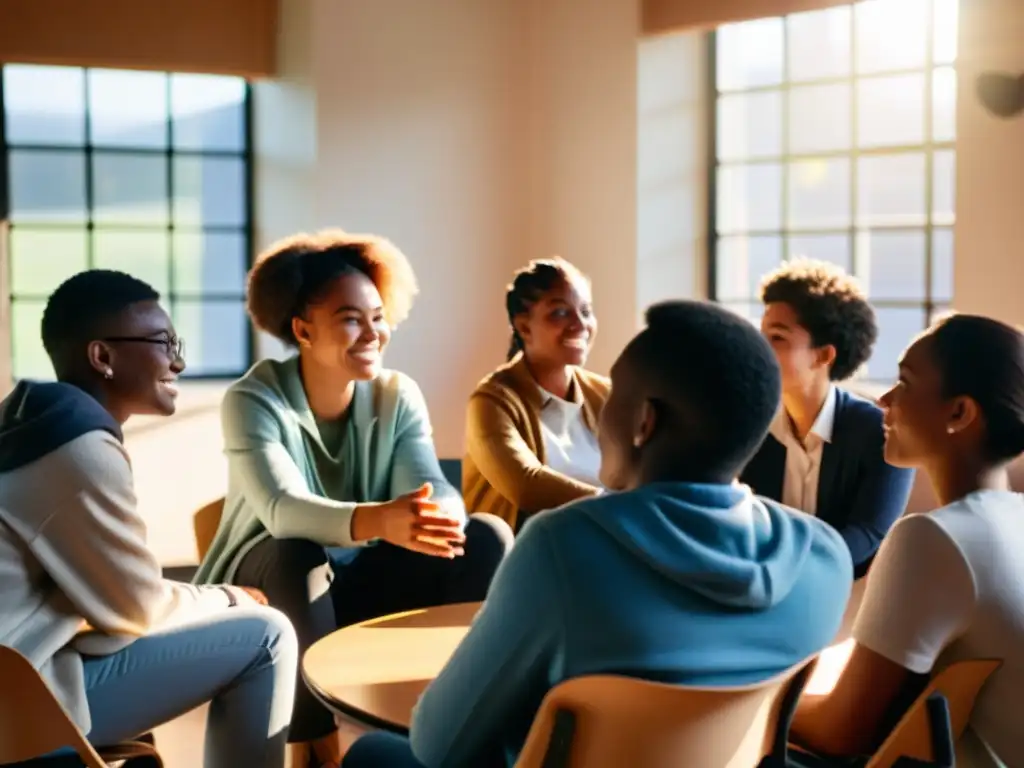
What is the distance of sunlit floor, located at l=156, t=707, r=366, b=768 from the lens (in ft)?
11.0

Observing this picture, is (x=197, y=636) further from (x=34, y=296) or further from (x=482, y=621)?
(x=34, y=296)

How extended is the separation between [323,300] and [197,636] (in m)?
1.13

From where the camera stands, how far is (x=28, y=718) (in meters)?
1.79

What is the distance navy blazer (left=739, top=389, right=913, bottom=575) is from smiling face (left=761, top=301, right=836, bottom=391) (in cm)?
9

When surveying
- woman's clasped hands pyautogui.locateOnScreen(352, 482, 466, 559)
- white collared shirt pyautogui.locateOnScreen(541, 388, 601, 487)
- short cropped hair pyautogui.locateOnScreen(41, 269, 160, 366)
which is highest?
short cropped hair pyautogui.locateOnScreen(41, 269, 160, 366)

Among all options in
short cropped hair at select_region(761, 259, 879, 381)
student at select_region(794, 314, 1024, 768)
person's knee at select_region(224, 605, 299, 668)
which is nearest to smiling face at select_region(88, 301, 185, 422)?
person's knee at select_region(224, 605, 299, 668)

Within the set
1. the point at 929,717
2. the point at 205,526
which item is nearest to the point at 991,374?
the point at 929,717

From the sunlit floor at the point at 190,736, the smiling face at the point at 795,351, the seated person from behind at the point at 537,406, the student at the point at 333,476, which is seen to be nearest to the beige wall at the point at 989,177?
the smiling face at the point at 795,351

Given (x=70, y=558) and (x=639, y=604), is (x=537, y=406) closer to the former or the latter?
(x=70, y=558)

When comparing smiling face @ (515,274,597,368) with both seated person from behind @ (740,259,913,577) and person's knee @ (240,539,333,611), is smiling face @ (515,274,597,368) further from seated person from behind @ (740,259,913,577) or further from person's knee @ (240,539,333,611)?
person's knee @ (240,539,333,611)

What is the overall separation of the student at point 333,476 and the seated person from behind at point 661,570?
1.27m

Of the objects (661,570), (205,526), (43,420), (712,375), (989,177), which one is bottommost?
(205,526)

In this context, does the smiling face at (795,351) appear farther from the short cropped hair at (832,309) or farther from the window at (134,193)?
the window at (134,193)

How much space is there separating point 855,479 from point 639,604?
68.4 inches
